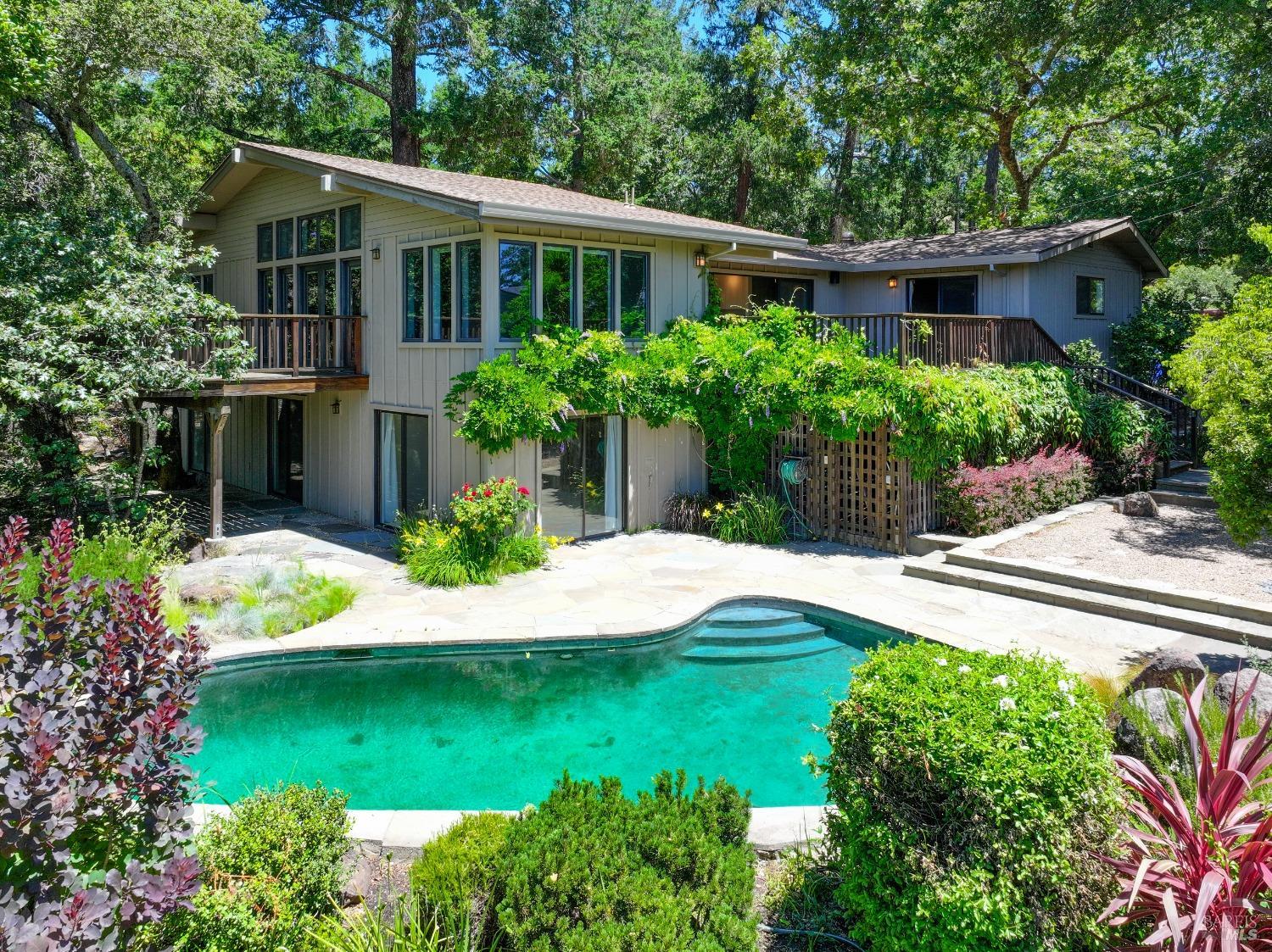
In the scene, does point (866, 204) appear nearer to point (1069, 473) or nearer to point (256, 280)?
point (1069, 473)

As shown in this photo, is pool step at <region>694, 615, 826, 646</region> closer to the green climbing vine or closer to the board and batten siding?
the green climbing vine

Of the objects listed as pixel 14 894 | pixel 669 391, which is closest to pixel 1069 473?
pixel 669 391

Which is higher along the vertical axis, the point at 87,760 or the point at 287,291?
the point at 287,291

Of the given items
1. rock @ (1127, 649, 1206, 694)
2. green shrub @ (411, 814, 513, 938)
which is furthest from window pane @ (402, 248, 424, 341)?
rock @ (1127, 649, 1206, 694)

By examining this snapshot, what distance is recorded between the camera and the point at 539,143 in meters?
25.8

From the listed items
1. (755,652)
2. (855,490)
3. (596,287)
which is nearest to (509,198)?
(596,287)

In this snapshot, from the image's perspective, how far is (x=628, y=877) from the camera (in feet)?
12.3

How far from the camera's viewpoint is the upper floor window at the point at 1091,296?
1902 centimetres

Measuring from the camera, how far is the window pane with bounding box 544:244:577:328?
13289mm

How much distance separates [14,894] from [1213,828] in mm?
4581

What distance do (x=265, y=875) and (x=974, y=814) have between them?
3.13m

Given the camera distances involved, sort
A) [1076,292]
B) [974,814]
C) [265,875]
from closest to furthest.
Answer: [974,814]
[265,875]
[1076,292]

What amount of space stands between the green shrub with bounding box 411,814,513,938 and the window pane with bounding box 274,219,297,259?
14783 millimetres

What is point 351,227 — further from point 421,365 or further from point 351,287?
point 421,365
